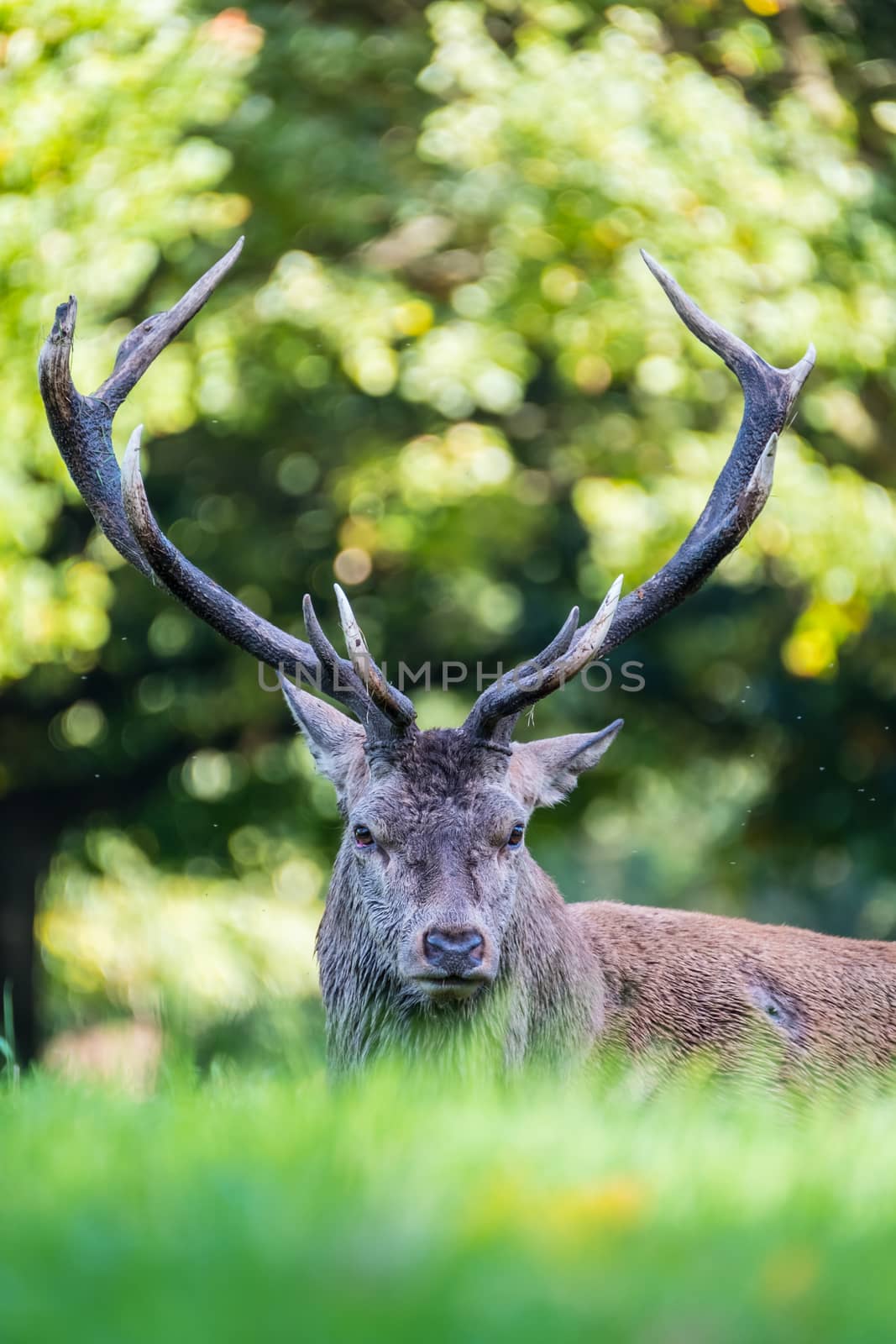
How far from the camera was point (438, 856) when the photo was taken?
436 centimetres

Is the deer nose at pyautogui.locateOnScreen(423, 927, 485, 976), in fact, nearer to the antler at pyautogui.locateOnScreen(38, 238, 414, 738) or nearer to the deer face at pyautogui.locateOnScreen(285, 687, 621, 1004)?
the deer face at pyautogui.locateOnScreen(285, 687, 621, 1004)

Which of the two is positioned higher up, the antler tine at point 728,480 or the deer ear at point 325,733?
the antler tine at point 728,480

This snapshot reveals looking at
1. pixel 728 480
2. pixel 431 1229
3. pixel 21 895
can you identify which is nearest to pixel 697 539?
pixel 728 480

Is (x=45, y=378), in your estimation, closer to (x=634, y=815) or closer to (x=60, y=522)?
(x=60, y=522)

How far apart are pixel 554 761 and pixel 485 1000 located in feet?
3.17

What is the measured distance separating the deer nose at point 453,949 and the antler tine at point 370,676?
0.68 meters

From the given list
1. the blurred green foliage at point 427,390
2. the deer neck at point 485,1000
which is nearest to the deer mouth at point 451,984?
the deer neck at point 485,1000

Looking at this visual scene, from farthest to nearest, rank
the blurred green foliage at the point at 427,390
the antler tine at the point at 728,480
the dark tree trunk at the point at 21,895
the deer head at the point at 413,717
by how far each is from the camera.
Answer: the dark tree trunk at the point at 21,895
the blurred green foliage at the point at 427,390
the antler tine at the point at 728,480
the deer head at the point at 413,717

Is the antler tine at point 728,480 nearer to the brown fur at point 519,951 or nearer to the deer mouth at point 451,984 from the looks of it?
the brown fur at point 519,951

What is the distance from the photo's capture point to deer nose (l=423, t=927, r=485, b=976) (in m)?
4.11

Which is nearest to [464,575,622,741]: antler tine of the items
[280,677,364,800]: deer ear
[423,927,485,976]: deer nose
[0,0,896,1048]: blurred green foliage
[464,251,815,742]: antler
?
[464,251,815,742]: antler

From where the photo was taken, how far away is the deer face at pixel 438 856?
13.6 ft

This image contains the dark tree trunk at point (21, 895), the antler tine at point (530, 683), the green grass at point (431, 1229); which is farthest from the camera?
the dark tree trunk at point (21, 895)

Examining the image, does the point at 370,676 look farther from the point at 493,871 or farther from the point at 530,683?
the point at 493,871
